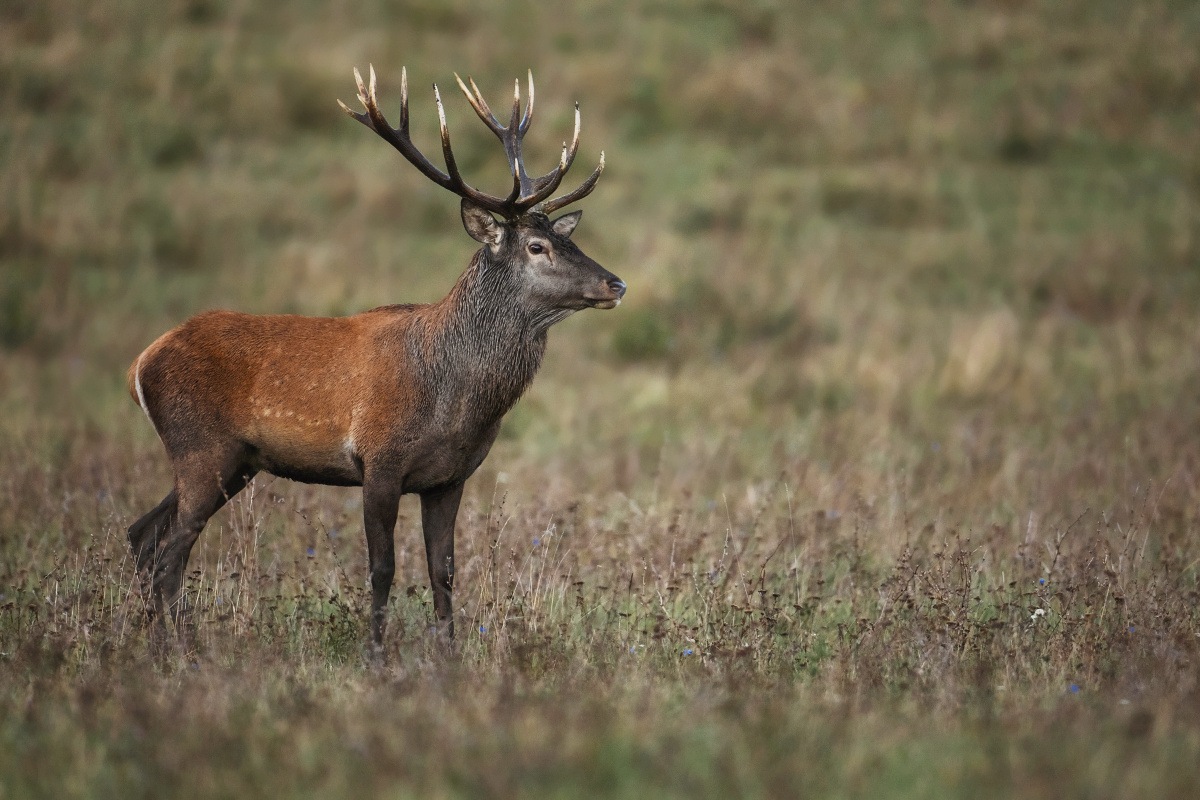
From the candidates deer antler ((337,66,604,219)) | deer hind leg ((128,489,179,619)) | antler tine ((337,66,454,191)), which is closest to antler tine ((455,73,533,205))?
deer antler ((337,66,604,219))

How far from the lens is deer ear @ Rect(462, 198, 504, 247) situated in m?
6.64

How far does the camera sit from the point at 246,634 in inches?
243

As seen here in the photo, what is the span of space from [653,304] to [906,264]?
10.9 feet

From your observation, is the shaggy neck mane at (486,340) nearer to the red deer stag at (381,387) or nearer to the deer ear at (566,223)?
the red deer stag at (381,387)

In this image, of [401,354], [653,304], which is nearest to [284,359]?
[401,354]

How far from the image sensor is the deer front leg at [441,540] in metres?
6.58

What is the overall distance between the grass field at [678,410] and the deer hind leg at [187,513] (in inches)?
6.3

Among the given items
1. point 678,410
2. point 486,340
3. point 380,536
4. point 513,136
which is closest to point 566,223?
point 513,136

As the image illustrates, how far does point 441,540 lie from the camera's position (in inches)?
262

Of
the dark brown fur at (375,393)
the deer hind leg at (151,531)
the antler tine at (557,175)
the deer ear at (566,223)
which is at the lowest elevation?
the deer hind leg at (151,531)

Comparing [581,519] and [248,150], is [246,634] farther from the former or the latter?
[248,150]

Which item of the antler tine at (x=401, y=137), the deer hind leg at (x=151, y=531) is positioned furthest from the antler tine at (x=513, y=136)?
the deer hind leg at (x=151, y=531)

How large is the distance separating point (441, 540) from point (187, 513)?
44.0 inches

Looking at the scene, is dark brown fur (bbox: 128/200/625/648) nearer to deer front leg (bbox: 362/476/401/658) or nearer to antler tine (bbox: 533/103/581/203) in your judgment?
deer front leg (bbox: 362/476/401/658)
